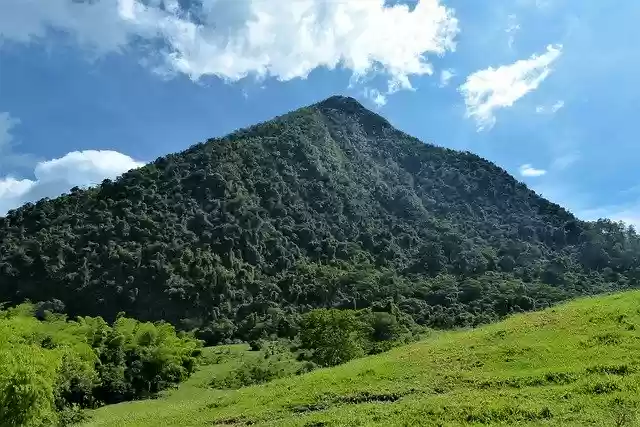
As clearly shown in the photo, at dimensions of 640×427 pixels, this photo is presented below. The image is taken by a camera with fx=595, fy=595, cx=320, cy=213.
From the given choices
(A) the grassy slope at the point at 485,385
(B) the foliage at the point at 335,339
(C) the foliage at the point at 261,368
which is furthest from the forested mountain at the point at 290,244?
(A) the grassy slope at the point at 485,385

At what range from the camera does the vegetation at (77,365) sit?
101ft

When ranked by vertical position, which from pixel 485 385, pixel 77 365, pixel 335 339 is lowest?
pixel 485 385

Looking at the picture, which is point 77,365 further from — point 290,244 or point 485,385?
point 290,244

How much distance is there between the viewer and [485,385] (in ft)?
93.3

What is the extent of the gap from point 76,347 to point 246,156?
125 m

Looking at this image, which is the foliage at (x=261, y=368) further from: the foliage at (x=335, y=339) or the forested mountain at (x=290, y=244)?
the forested mountain at (x=290, y=244)

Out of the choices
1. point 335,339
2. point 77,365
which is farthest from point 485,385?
point 77,365

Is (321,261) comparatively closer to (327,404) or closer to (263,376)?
(263,376)

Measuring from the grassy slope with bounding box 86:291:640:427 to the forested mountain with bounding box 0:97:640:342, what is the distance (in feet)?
253

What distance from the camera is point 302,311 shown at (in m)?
138

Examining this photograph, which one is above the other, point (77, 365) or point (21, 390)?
point (77, 365)

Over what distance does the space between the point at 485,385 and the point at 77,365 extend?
4277 cm

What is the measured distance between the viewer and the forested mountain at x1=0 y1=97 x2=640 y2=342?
130375 mm

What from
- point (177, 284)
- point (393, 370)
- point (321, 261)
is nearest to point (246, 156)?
point (321, 261)
